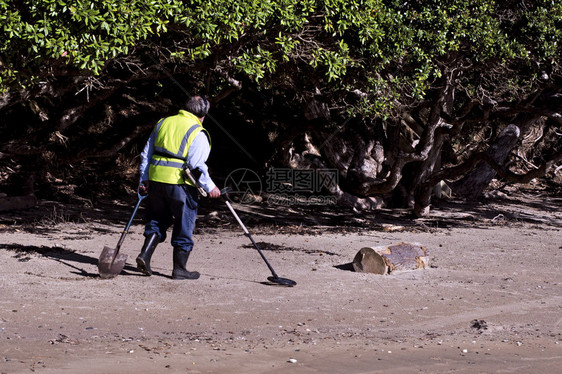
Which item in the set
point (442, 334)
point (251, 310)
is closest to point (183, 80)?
point (251, 310)

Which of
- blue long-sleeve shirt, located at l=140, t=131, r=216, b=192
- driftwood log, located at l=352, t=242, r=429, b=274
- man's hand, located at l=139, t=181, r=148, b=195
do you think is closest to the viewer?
blue long-sleeve shirt, located at l=140, t=131, r=216, b=192

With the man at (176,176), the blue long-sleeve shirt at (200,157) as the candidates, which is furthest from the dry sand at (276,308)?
the blue long-sleeve shirt at (200,157)

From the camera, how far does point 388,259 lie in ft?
26.2

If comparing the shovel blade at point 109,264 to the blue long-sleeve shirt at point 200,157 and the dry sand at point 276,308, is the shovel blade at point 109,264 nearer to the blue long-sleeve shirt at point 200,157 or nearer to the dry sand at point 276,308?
the dry sand at point 276,308

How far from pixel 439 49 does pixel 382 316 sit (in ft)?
15.8

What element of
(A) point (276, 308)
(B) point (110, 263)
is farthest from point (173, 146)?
(A) point (276, 308)

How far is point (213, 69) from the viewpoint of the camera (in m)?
9.99

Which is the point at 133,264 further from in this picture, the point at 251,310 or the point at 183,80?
the point at 183,80

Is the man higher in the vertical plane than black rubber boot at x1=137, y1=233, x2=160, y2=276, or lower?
higher

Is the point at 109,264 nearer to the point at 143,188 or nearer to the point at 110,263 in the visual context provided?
the point at 110,263

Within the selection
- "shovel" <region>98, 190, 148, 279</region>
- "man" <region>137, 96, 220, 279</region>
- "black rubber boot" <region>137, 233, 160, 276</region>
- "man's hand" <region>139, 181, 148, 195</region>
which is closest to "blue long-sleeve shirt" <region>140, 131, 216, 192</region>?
"man" <region>137, 96, 220, 279</region>

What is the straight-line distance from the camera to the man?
6.89m

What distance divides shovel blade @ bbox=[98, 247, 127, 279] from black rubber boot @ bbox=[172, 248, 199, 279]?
1.70 feet

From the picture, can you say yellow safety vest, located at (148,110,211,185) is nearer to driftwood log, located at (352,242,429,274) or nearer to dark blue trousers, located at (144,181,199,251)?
dark blue trousers, located at (144,181,199,251)
